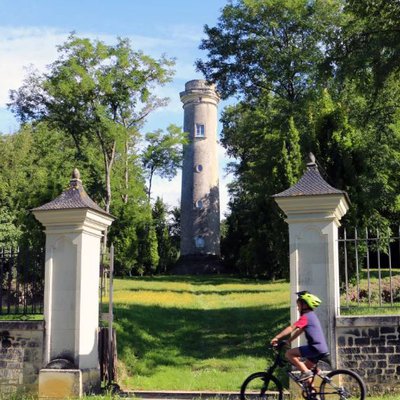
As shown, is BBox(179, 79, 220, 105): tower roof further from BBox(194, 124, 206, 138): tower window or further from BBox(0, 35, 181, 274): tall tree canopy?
BBox(0, 35, 181, 274): tall tree canopy

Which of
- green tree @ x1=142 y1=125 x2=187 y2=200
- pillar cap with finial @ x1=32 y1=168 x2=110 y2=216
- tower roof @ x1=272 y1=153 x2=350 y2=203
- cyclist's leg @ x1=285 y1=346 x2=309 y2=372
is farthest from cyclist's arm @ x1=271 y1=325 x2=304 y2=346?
green tree @ x1=142 y1=125 x2=187 y2=200

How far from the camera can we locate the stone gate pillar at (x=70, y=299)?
10.1 meters

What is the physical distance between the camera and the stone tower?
47.9 m

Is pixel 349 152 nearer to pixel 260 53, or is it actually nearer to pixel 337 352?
pixel 337 352

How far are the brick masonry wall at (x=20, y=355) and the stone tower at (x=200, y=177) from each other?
122ft

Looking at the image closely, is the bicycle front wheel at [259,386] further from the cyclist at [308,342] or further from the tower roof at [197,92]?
the tower roof at [197,92]

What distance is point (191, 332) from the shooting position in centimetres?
1656

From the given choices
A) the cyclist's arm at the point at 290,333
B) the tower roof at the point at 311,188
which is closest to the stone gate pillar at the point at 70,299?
the tower roof at the point at 311,188

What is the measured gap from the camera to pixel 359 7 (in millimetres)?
16188

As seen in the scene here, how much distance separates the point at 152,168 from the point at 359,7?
33.6m

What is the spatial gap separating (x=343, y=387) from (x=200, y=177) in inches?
1583

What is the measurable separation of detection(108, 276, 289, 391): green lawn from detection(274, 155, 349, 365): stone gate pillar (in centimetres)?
303

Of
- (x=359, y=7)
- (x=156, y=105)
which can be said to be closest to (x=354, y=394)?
(x=359, y=7)

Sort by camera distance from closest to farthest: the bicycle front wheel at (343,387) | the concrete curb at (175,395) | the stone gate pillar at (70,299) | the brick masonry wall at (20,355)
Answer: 1. the bicycle front wheel at (343,387)
2. the stone gate pillar at (70,299)
3. the brick masonry wall at (20,355)
4. the concrete curb at (175,395)
